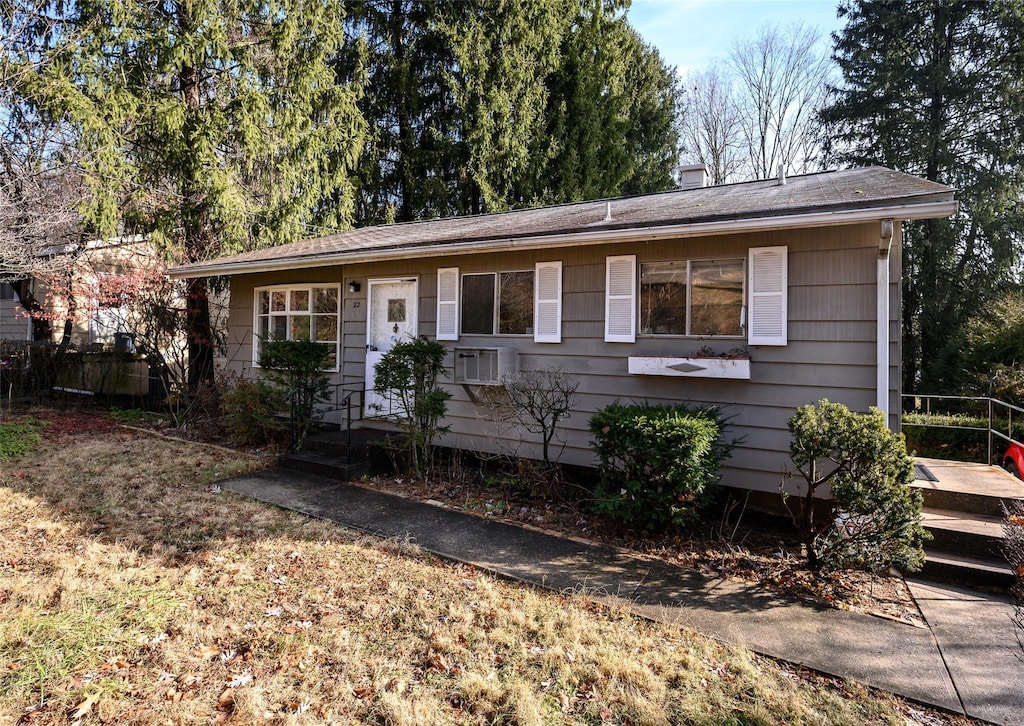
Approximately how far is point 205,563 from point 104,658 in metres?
1.17

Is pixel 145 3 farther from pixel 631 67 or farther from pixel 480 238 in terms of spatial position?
pixel 631 67

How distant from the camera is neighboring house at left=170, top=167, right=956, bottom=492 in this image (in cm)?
466

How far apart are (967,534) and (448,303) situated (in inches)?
227

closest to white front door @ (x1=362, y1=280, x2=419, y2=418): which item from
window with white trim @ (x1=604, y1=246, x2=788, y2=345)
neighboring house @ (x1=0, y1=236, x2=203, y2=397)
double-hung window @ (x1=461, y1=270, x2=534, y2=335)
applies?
double-hung window @ (x1=461, y1=270, x2=534, y2=335)

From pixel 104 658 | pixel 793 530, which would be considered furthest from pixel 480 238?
pixel 104 658

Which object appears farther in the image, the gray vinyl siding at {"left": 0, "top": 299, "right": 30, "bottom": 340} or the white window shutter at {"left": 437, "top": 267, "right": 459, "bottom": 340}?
the gray vinyl siding at {"left": 0, "top": 299, "right": 30, "bottom": 340}

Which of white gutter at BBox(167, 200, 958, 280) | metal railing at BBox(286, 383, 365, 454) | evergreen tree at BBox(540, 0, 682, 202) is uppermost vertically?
evergreen tree at BBox(540, 0, 682, 202)

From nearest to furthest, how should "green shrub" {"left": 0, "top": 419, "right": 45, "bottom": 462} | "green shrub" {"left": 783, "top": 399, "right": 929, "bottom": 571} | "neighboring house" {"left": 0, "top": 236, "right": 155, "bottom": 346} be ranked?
"green shrub" {"left": 783, "top": 399, "right": 929, "bottom": 571}
"green shrub" {"left": 0, "top": 419, "right": 45, "bottom": 462}
"neighboring house" {"left": 0, "top": 236, "right": 155, "bottom": 346}

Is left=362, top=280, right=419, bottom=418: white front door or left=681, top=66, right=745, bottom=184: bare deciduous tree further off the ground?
left=681, top=66, right=745, bottom=184: bare deciduous tree

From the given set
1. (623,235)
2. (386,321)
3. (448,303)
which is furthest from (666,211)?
(386,321)

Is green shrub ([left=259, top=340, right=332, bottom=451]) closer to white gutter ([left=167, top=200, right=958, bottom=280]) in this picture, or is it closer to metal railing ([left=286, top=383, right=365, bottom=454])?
metal railing ([left=286, top=383, right=365, bottom=454])

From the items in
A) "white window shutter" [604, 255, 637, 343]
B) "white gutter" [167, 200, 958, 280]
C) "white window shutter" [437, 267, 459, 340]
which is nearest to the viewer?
"white gutter" [167, 200, 958, 280]

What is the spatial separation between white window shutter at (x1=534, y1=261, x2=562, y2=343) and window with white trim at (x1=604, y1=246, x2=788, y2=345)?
59cm

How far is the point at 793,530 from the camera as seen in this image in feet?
16.6
